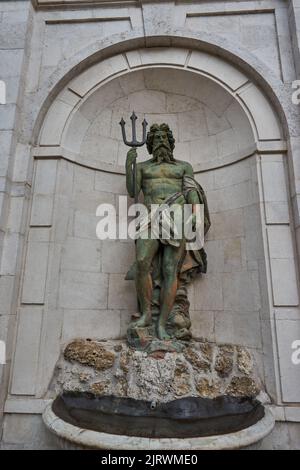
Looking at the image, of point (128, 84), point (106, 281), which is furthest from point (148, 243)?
point (128, 84)

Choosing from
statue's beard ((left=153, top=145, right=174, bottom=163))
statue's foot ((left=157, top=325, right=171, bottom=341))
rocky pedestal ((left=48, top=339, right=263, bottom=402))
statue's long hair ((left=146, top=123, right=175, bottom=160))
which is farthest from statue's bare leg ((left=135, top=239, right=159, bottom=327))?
statue's long hair ((left=146, top=123, right=175, bottom=160))

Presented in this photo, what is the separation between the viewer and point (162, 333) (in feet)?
11.8

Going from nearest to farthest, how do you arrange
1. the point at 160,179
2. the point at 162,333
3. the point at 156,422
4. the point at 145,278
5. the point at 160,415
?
1. the point at 156,422
2. the point at 160,415
3. the point at 162,333
4. the point at 145,278
5. the point at 160,179

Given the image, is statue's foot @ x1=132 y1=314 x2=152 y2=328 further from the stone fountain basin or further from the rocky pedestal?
the stone fountain basin

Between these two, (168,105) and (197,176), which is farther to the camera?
(168,105)

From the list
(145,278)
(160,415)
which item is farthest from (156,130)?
(160,415)

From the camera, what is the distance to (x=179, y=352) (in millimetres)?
3398

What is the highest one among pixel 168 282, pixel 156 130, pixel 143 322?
pixel 156 130

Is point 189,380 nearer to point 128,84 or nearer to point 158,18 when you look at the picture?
point 128,84

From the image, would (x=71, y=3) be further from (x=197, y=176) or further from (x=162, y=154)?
(x=197, y=176)

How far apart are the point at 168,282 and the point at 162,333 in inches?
21.9

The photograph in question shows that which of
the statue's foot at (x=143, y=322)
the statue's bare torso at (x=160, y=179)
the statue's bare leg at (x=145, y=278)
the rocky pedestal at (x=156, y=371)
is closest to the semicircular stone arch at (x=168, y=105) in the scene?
the statue's bare torso at (x=160, y=179)

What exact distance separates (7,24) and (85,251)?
329cm

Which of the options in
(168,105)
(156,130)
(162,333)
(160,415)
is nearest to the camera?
(160,415)
